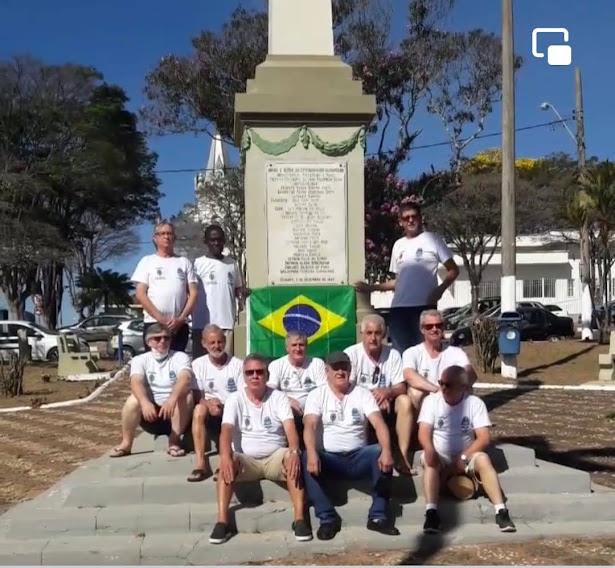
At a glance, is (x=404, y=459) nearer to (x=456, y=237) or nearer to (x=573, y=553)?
(x=573, y=553)

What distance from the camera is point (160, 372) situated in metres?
7.26

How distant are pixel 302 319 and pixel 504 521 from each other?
9.27 ft

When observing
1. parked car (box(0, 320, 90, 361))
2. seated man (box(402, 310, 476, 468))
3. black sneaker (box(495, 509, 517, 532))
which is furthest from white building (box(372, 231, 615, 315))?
black sneaker (box(495, 509, 517, 532))

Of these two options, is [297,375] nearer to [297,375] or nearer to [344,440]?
[297,375]

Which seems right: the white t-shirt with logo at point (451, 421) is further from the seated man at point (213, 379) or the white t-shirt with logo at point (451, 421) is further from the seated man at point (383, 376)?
the seated man at point (213, 379)

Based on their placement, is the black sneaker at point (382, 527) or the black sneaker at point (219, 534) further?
the black sneaker at point (382, 527)

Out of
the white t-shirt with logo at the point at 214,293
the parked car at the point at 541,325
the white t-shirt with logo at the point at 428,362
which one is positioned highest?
the white t-shirt with logo at the point at 214,293

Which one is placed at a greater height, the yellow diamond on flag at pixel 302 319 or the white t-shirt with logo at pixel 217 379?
the yellow diamond on flag at pixel 302 319

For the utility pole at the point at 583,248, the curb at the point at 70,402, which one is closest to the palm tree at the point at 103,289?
the utility pole at the point at 583,248

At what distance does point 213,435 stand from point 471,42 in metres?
25.4

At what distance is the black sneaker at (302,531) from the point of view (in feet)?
20.2

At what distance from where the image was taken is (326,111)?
337 inches

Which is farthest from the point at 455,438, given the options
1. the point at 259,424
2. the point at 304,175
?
the point at 304,175

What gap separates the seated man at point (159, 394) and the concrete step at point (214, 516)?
72 cm
